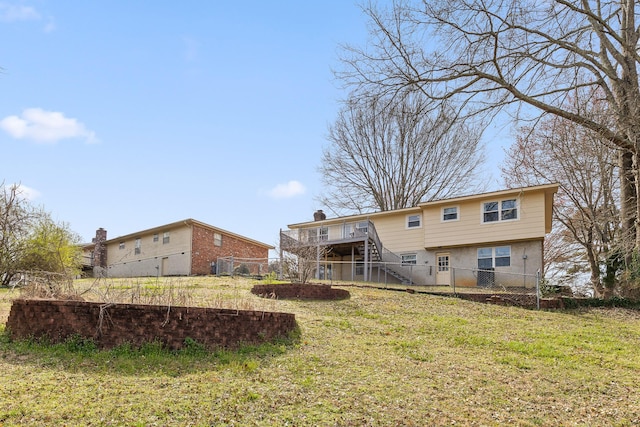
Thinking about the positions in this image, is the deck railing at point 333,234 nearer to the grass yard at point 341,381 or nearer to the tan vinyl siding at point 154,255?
the tan vinyl siding at point 154,255

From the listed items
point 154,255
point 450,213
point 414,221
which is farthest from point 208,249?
point 450,213

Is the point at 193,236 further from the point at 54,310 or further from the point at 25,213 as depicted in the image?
the point at 54,310

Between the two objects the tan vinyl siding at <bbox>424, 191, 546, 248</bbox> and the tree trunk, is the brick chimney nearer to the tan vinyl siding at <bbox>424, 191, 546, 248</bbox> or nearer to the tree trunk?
the tan vinyl siding at <bbox>424, 191, 546, 248</bbox>

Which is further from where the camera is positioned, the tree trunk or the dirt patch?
the tree trunk

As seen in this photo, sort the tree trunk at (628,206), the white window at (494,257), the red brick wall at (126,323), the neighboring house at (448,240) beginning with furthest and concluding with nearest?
the white window at (494,257)
the neighboring house at (448,240)
the tree trunk at (628,206)
the red brick wall at (126,323)

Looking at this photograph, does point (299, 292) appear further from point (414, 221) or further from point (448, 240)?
point (414, 221)

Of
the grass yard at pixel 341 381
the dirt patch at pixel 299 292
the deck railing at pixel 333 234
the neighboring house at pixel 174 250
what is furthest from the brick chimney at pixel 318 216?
the grass yard at pixel 341 381

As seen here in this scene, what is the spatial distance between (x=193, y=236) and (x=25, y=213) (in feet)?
27.4

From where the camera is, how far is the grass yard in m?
5.89

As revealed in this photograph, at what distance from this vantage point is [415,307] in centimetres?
1460

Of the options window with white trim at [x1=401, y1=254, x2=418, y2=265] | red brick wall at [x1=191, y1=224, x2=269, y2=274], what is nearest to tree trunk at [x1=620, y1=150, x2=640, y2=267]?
window with white trim at [x1=401, y1=254, x2=418, y2=265]

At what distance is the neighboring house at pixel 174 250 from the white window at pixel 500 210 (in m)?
11.7

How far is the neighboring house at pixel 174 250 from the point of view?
92.8 ft

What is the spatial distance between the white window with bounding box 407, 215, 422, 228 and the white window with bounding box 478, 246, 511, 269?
11.7 ft
